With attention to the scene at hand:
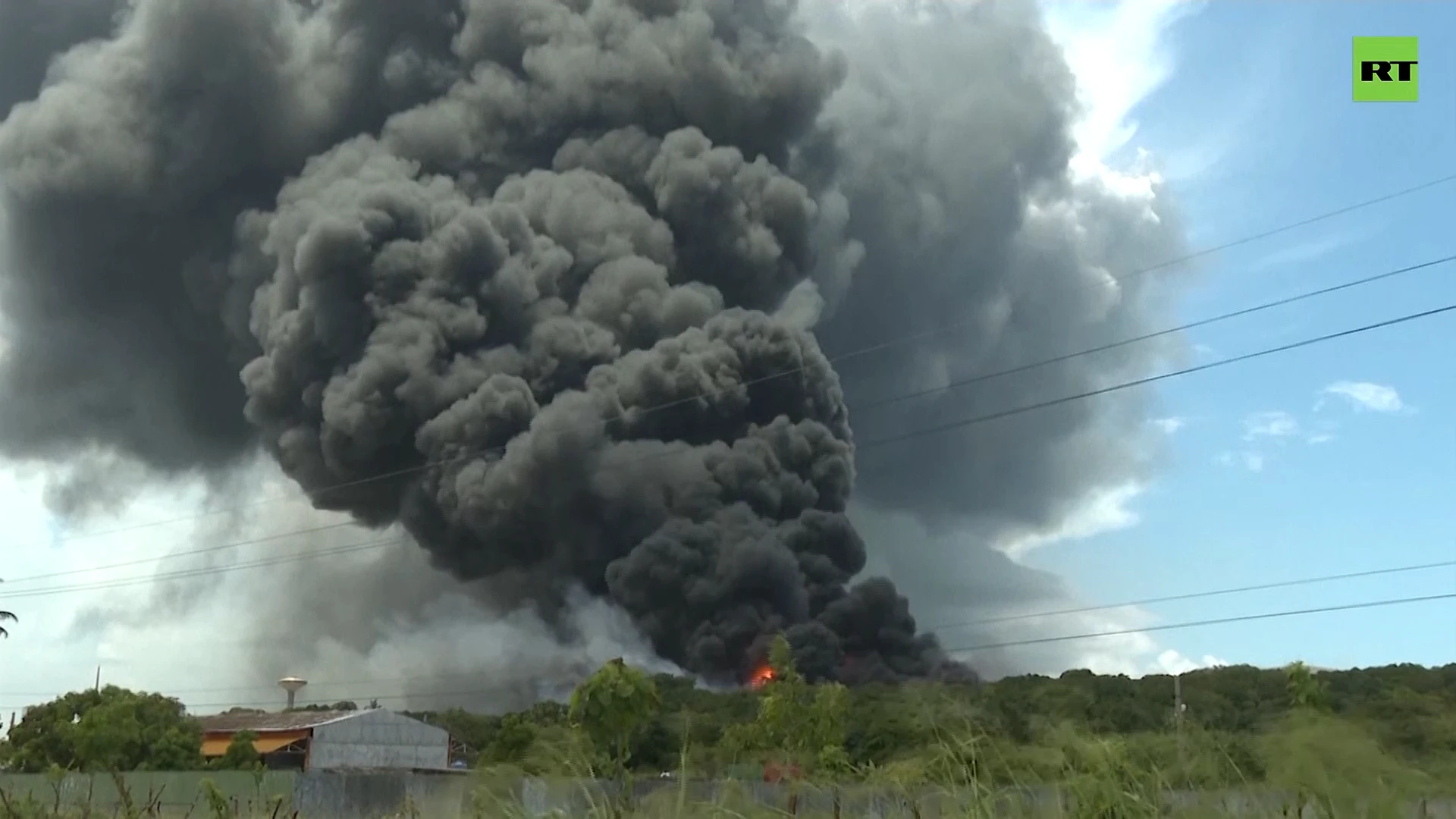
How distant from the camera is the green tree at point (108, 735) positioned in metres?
43.8

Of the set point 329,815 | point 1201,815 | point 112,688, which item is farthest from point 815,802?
point 112,688

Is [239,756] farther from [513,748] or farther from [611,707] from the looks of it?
[513,748]

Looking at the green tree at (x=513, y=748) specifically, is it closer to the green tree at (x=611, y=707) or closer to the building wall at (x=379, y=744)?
the green tree at (x=611, y=707)

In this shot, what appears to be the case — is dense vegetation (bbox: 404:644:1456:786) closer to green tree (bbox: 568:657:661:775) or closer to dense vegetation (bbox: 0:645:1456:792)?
dense vegetation (bbox: 0:645:1456:792)

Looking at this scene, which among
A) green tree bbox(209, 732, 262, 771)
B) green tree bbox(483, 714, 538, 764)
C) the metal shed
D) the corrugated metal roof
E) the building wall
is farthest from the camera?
the corrugated metal roof

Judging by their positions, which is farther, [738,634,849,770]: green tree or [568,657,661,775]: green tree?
[738,634,849,770]: green tree

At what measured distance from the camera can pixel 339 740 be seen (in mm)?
49344

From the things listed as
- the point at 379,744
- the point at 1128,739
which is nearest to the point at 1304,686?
the point at 1128,739

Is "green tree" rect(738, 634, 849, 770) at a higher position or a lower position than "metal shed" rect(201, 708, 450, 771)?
higher

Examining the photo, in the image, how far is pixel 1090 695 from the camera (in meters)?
5.03

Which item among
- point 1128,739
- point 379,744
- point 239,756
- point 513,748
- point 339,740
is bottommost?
point 239,756

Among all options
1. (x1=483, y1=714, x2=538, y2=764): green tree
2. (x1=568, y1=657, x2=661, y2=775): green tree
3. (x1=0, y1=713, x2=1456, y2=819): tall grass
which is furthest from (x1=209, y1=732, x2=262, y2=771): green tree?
(x1=0, y1=713, x2=1456, y2=819): tall grass

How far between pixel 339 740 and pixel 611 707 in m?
32.4

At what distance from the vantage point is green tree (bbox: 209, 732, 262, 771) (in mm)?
43000
